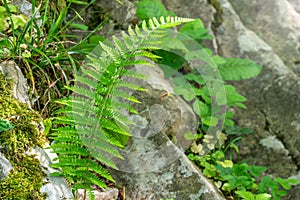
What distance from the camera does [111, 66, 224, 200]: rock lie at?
2.80 metres

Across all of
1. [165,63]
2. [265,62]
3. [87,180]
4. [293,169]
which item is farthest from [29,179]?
[265,62]

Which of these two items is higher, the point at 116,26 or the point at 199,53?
the point at 116,26

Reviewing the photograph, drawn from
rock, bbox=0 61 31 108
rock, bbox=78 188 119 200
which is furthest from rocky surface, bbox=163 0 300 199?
rock, bbox=0 61 31 108

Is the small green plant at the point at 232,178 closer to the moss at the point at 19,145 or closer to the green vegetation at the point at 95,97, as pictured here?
the green vegetation at the point at 95,97

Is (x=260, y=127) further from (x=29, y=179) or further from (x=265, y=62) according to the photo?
(x=29, y=179)

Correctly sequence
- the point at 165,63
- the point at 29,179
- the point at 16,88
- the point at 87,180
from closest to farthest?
1. the point at 29,179
2. the point at 87,180
3. the point at 16,88
4. the point at 165,63

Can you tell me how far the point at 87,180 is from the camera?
229cm

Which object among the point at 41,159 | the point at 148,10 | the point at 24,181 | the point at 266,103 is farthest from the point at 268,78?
the point at 24,181

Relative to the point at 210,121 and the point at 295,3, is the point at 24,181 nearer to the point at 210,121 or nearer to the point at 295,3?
the point at 210,121

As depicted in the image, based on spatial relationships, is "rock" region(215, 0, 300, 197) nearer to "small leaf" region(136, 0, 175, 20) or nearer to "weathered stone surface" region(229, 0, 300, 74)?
"weathered stone surface" region(229, 0, 300, 74)

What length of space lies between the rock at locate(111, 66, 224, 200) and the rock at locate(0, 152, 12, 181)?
0.93m

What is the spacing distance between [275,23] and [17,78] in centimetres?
387

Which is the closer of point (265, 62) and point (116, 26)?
point (116, 26)

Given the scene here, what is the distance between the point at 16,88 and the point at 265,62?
3.01 meters
